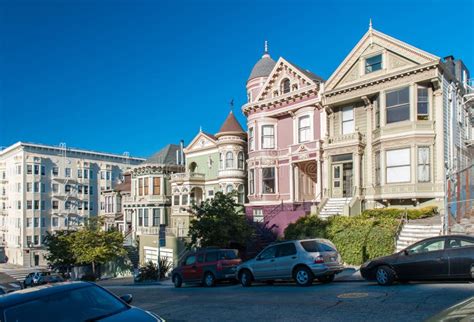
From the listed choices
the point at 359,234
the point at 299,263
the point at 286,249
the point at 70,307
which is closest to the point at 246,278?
the point at 286,249

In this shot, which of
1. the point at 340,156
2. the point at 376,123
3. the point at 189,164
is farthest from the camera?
the point at 189,164

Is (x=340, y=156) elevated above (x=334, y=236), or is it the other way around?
(x=340, y=156)

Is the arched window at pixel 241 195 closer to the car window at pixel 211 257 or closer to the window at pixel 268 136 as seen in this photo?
the window at pixel 268 136

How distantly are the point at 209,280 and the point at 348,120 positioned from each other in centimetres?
1456

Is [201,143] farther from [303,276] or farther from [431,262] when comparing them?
[431,262]

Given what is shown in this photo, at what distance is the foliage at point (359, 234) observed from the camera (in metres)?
18.9

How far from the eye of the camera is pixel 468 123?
1163 inches

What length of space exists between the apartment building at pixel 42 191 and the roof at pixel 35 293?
202ft

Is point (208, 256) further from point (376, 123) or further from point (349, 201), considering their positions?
point (376, 123)

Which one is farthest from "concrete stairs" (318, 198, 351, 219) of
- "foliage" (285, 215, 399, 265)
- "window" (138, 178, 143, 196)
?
"window" (138, 178, 143, 196)

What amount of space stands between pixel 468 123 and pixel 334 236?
1514cm

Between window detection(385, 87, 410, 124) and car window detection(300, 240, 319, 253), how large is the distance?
1285 cm

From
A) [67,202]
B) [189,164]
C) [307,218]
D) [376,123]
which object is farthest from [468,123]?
[67,202]

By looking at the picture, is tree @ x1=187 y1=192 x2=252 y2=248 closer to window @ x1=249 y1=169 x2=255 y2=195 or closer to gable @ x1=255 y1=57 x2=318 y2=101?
window @ x1=249 y1=169 x2=255 y2=195
